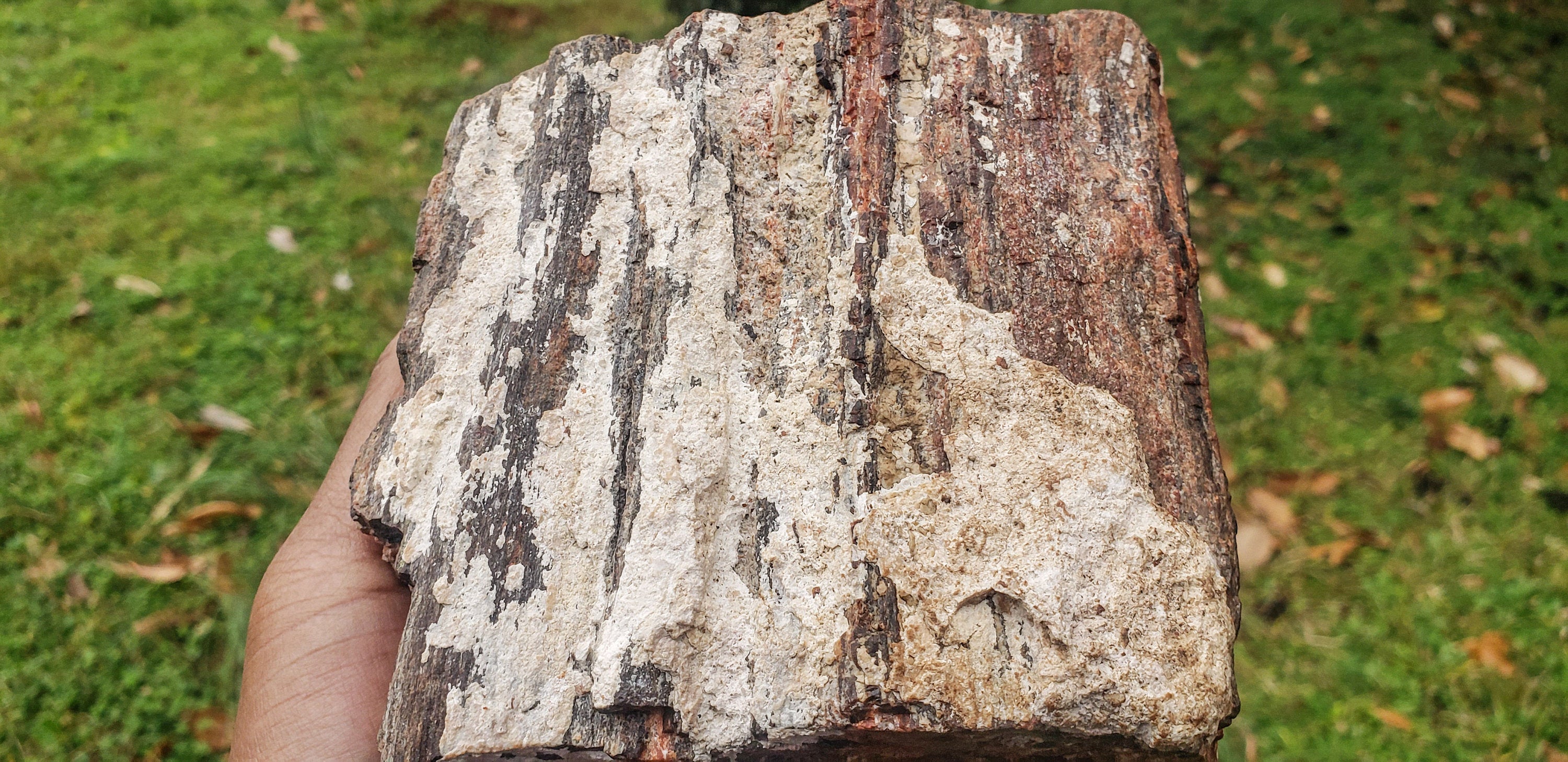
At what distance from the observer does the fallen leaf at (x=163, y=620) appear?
2.30 meters

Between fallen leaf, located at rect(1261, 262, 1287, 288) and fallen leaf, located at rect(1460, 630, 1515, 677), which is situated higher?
fallen leaf, located at rect(1261, 262, 1287, 288)

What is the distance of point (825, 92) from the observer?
160 centimetres

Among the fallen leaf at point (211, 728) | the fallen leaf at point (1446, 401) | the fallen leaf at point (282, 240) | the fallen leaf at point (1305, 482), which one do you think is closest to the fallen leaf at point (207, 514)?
the fallen leaf at point (211, 728)

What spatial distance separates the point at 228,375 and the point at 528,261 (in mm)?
1659

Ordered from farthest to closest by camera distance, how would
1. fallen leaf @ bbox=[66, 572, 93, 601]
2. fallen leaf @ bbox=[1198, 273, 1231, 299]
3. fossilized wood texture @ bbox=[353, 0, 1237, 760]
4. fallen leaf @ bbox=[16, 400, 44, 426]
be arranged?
fallen leaf @ bbox=[1198, 273, 1231, 299] < fallen leaf @ bbox=[16, 400, 44, 426] < fallen leaf @ bbox=[66, 572, 93, 601] < fossilized wood texture @ bbox=[353, 0, 1237, 760]

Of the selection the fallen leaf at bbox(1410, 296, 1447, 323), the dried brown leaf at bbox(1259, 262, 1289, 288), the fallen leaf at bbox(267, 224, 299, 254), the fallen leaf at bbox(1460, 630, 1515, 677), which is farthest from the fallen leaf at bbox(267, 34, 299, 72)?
the fallen leaf at bbox(1460, 630, 1515, 677)

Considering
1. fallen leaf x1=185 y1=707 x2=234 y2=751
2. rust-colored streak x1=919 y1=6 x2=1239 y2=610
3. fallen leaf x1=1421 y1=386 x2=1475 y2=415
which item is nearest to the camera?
rust-colored streak x1=919 y1=6 x2=1239 y2=610

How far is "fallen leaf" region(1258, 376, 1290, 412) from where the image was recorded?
2.76m

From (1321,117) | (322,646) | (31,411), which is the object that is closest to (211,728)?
(322,646)

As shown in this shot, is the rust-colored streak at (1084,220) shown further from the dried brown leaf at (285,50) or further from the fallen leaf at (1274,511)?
the dried brown leaf at (285,50)

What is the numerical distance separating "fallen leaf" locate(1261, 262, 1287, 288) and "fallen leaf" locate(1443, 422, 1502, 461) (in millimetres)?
615

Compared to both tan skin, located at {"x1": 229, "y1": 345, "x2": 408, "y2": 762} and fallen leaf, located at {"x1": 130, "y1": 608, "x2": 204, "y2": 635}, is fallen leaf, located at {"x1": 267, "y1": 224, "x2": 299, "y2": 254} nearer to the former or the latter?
fallen leaf, located at {"x1": 130, "y1": 608, "x2": 204, "y2": 635}

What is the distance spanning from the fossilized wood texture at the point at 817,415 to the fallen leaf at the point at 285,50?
2.44 m

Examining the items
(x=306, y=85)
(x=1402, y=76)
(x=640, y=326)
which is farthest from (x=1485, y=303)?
(x=306, y=85)
